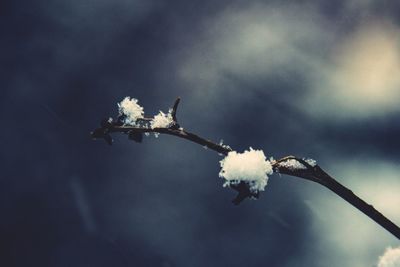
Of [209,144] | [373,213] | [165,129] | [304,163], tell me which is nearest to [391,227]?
[373,213]

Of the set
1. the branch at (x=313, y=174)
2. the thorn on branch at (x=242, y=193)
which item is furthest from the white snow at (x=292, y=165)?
the thorn on branch at (x=242, y=193)

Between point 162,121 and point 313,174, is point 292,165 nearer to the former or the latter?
point 313,174

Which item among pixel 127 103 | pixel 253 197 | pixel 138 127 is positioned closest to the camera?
pixel 253 197

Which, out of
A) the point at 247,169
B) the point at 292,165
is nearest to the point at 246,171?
the point at 247,169

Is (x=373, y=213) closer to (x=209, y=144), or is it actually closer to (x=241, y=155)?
(x=241, y=155)

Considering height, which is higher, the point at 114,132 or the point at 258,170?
the point at 114,132

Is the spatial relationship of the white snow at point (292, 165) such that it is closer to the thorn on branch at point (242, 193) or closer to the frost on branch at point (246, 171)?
the frost on branch at point (246, 171)

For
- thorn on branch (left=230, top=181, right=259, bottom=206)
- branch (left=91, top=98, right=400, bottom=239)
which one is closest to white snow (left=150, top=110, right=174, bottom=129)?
branch (left=91, top=98, right=400, bottom=239)

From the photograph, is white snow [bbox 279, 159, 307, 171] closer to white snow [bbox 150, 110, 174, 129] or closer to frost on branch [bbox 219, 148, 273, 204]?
frost on branch [bbox 219, 148, 273, 204]
